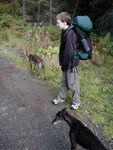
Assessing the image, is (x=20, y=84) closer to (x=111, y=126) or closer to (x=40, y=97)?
(x=40, y=97)

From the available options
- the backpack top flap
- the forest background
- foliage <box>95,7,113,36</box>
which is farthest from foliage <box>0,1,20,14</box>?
the backpack top flap

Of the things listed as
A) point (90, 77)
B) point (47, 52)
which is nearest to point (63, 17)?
point (90, 77)

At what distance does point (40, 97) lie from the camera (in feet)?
13.5

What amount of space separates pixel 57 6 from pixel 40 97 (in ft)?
57.9

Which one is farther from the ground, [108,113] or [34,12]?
[34,12]

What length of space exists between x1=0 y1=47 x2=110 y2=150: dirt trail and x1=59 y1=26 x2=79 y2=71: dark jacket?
123 centimetres

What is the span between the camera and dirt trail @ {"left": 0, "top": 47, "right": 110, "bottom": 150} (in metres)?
2.62

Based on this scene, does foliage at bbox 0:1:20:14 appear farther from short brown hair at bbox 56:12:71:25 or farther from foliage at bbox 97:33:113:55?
short brown hair at bbox 56:12:71:25

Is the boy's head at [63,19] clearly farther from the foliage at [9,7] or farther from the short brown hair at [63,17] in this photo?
the foliage at [9,7]

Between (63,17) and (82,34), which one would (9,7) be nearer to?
(63,17)

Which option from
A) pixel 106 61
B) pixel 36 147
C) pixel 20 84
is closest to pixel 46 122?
pixel 36 147

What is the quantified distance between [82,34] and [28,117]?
217cm

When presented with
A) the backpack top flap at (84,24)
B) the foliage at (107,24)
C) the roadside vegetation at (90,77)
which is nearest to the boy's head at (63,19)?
the backpack top flap at (84,24)

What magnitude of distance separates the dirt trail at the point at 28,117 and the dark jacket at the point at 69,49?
1227mm
